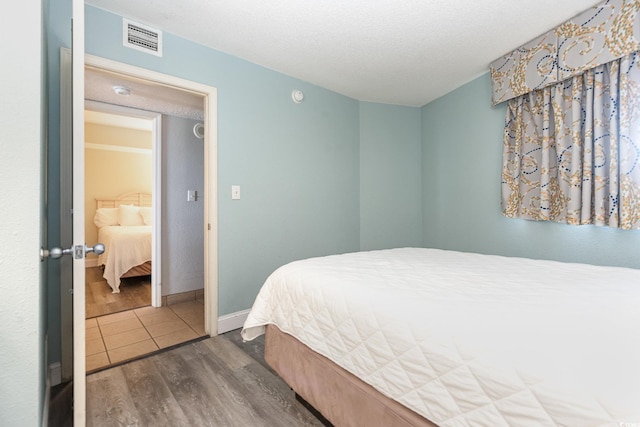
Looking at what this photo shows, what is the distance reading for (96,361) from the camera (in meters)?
1.99

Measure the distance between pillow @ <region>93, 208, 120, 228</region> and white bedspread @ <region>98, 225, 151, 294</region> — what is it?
48.5 inches

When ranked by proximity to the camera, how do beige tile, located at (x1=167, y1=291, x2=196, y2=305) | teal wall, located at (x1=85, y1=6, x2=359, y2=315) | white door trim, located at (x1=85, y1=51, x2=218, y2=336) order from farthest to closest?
beige tile, located at (x1=167, y1=291, x2=196, y2=305) → white door trim, located at (x1=85, y1=51, x2=218, y2=336) → teal wall, located at (x1=85, y1=6, x2=359, y2=315)

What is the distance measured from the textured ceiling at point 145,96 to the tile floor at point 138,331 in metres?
1.97

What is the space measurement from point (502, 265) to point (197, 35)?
8.30ft

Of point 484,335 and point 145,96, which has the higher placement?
point 145,96

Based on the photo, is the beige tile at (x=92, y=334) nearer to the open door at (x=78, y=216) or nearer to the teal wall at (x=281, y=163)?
the teal wall at (x=281, y=163)

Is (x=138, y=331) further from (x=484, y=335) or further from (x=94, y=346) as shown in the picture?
(x=484, y=335)

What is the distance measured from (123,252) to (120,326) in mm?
1460

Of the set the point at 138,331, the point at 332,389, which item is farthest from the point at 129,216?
the point at 332,389

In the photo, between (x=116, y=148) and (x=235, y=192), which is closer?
(x=235, y=192)

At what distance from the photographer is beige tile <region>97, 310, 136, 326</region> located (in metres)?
2.70

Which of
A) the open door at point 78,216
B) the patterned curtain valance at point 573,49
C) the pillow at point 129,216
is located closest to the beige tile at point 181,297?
the open door at point 78,216

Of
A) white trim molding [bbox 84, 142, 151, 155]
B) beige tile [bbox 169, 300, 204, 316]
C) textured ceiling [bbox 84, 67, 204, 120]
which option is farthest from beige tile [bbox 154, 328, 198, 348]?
white trim molding [bbox 84, 142, 151, 155]

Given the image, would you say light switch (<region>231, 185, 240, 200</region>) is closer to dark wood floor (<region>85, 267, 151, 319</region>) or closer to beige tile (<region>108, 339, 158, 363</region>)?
beige tile (<region>108, 339, 158, 363</region>)
